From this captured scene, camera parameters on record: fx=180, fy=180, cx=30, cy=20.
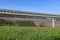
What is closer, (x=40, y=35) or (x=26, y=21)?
(x=40, y=35)

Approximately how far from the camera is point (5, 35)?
6.31 m

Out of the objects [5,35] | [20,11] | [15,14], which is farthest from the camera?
[20,11]

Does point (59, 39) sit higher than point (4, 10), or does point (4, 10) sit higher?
point (4, 10)

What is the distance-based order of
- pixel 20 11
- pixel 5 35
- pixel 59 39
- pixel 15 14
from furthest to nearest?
pixel 20 11, pixel 15 14, pixel 59 39, pixel 5 35

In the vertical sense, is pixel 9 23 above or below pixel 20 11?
below

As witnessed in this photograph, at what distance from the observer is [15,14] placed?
13.0m

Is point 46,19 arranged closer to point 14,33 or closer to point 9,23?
point 9,23

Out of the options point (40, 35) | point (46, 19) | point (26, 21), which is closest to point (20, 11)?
point (26, 21)

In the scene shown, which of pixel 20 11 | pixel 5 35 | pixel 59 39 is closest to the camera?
pixel 5 35

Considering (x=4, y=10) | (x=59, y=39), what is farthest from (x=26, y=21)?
(x=59, y=39)

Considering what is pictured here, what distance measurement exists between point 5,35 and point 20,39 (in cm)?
55

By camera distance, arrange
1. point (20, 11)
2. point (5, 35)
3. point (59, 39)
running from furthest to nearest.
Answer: point (20, 11)
point (59, 39)
point (5, 35)

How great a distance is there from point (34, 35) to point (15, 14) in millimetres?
6683

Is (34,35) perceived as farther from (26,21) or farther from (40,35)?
(26,21)
